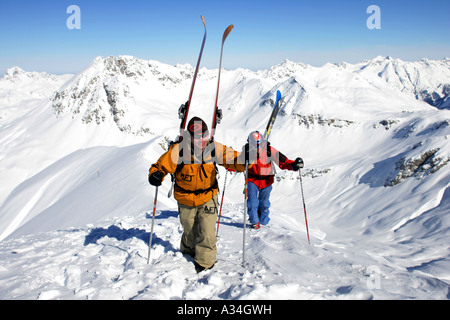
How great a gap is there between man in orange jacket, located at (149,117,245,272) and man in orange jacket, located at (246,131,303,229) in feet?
8.86

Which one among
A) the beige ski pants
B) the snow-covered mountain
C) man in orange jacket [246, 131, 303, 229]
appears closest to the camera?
the snow-covered mountain

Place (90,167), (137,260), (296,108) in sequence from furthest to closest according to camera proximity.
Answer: (296,108), (90,167), (137,260)

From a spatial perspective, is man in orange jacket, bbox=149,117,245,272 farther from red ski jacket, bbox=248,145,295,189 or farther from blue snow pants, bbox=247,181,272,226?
blue snow pants, bbox=247,181,272,226

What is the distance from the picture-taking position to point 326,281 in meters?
4.26

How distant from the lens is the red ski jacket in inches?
296

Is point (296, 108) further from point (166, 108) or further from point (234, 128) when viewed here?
point (166, 108)

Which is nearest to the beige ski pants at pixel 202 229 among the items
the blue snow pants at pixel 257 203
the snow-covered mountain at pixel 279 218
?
the snow-covered mountain at pixel 279 218

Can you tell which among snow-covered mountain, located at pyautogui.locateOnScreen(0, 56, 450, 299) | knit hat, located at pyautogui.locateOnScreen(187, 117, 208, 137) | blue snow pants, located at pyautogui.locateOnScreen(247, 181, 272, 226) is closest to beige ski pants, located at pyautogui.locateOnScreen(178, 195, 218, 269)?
snow-covered mountain, located at pyautogui.locateOnScreen(0, 56, 450, 299)

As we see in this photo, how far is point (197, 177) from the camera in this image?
4766 millimetres

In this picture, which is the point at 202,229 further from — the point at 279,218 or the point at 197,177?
the point at 279,218

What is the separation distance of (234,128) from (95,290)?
66664 millimetres

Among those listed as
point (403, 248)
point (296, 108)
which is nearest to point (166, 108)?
point (296, 108)

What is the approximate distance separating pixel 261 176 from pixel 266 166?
0.35m

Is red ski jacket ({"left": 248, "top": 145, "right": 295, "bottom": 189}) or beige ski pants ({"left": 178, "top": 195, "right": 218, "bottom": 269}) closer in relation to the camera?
beige ski pants ({"left": 178, "top": 195, "right": 218, "bottom": 269})
